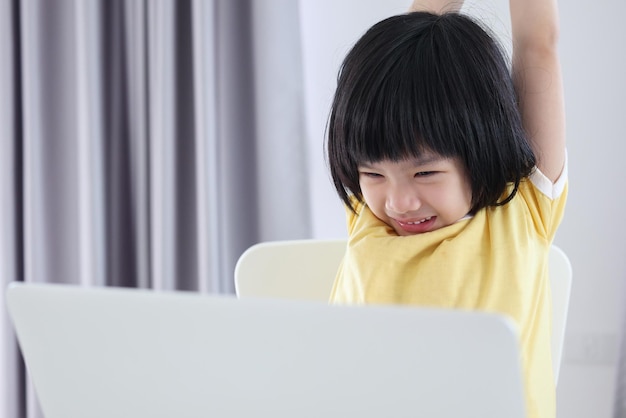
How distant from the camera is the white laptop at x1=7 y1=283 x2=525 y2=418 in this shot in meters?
0.54

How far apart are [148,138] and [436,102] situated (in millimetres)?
1397

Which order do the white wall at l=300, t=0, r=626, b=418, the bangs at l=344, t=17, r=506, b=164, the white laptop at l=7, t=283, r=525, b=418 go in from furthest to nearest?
the white wall at l=300, t=0, r=626, b=418
the bangs at l=344, t=17, r=506, b=164
the white laptop at l=7, t=283, r=525, b=418

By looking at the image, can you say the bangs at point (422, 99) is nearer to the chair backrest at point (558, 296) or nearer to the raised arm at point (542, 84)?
the raised arm at point (542, 84)

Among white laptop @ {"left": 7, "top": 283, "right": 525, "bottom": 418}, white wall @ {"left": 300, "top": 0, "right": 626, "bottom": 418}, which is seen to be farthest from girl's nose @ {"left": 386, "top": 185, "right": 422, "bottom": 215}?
white wall @ {"left": 300, "top": 0, "right": 626, "bottom": 418}

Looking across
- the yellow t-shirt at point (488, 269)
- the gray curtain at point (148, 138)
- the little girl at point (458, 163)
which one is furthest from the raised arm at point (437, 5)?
the gray curtain at point (148, 138)

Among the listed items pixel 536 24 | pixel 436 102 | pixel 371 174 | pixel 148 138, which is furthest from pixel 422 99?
pixel 148 138

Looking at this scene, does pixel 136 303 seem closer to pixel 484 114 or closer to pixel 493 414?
pixel 493 414

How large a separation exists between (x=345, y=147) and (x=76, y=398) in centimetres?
47

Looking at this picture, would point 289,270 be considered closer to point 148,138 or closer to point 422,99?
point 422,99

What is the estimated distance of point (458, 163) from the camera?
962mm

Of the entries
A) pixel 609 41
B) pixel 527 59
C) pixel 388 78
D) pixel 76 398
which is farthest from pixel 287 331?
pixel 609 41

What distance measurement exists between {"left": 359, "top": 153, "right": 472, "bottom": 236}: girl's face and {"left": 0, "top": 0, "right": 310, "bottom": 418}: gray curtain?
1.10 m

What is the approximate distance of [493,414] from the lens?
55 cm

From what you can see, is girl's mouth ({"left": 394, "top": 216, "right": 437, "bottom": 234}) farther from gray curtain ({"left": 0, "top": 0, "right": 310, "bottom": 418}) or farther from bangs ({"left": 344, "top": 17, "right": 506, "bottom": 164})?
gray curtain ({"left": 0, "top": 0, "right": 310, "bottom": 418})
